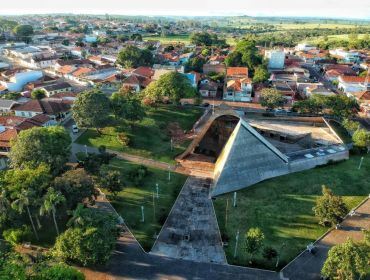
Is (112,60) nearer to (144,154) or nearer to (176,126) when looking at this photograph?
(176,126)

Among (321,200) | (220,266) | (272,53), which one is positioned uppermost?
(272,53)

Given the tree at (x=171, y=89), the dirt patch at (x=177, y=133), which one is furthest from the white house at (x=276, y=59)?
the dirt patch at (x=177, y=133)

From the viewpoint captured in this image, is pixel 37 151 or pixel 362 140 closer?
pixel 37 151

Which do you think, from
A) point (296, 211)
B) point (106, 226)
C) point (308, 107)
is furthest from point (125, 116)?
point (308, 107)

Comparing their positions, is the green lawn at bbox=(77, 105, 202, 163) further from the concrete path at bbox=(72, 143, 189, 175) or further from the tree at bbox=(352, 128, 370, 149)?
the tree at bbox=(352, 128, 370, 149)

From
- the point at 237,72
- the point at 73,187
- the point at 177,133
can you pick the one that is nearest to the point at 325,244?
the point at 73,187

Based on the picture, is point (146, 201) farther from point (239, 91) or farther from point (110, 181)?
point (239, 91)
